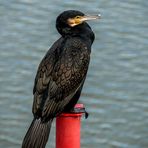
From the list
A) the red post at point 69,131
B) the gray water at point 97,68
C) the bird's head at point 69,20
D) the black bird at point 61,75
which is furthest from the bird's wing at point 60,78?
the gray water at point 97,68

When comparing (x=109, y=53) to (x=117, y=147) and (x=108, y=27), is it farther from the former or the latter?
(x=117, y=147)

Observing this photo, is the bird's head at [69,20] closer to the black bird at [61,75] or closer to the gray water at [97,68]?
the black bird at [61,75]

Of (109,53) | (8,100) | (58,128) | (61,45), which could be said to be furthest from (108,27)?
(58,128)

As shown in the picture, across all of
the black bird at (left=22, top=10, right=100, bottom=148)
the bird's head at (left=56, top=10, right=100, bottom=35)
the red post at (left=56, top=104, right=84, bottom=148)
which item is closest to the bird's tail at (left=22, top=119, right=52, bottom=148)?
the black bird at (left=22, top=10, right=100, bottom=148)

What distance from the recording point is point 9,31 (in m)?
10.3

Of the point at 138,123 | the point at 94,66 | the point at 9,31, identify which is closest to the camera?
the point at 138,123

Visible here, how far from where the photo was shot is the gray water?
7.99 m

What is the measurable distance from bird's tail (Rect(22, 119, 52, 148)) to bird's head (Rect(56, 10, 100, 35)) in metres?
0.79

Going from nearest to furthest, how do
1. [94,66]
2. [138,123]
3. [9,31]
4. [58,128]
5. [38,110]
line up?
1. [58,128]
2. [38,110]
3. [138,123]
4. [94,66]
5. [9,31]

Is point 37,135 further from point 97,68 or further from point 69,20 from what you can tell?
point 97,68

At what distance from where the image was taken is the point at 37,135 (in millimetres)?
5461

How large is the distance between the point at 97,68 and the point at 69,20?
10.8ft

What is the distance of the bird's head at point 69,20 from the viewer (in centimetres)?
602

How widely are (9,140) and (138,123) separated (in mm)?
1293
